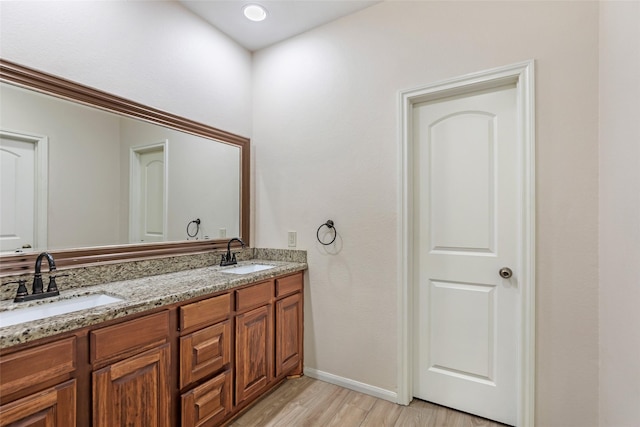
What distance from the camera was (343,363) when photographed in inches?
89.9

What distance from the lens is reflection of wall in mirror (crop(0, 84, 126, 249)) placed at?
1.51 m

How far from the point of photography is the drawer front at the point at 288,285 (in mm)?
2182

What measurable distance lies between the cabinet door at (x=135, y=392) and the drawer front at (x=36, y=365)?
139 mm

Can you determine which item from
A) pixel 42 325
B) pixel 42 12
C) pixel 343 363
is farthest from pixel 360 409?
pixel 42 12

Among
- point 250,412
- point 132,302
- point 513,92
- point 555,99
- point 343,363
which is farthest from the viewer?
point 343,363

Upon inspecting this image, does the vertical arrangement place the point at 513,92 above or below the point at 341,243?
above

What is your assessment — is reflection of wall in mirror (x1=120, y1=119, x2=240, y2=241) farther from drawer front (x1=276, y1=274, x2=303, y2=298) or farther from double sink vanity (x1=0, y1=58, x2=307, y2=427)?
drawer front (x1=276, y1=274, x2=303, y2=298)

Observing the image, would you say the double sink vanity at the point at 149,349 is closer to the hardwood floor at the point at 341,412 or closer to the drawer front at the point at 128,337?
the drawer front at the point at 128,337

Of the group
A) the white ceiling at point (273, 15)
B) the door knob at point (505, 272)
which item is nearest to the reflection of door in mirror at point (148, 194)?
the white ceiling at point (273, 15)

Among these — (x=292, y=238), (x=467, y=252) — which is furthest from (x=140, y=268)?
(x=467, y=252)

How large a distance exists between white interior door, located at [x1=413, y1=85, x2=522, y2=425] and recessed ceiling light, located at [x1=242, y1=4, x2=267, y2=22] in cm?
133

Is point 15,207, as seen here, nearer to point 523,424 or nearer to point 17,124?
point 17,124

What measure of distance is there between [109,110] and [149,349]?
135cm

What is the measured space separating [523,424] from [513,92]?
1.88 metres
